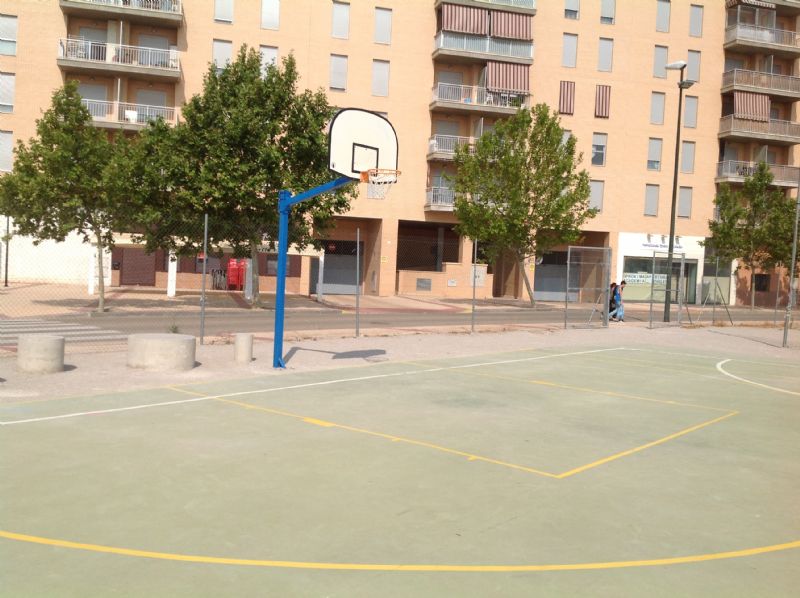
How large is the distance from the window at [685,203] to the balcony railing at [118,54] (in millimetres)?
32298

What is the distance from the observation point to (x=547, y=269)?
4866cm

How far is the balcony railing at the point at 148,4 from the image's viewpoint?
38750 millimetres

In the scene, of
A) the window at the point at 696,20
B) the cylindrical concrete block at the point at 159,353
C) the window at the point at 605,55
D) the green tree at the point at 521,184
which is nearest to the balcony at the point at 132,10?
the green tree at the point at 521,184

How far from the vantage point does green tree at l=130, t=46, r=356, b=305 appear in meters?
27.5

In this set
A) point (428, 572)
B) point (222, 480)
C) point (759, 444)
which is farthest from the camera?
point (759, 444)

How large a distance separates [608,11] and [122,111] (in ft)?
98.0

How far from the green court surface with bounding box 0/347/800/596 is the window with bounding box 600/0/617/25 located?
4086 cm

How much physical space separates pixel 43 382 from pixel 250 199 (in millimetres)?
17336

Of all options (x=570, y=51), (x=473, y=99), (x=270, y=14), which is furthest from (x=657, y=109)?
(x=270, y=14)

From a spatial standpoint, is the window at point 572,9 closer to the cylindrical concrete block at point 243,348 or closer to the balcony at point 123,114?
the balcony at point 123,114

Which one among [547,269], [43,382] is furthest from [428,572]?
[547,269]

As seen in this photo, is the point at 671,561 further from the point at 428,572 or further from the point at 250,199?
the point at 250,199

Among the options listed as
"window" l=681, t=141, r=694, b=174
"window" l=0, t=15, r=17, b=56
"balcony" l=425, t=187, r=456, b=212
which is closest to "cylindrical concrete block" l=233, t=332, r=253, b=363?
"balcony" l=425, t=187, r=456, b=212

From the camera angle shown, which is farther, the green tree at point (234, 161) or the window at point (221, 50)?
the window at point (221, 50)
